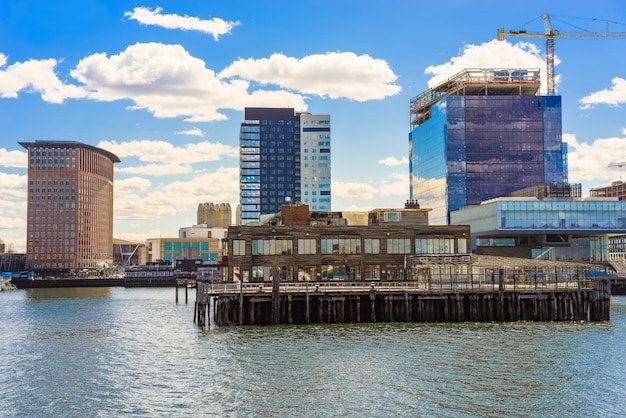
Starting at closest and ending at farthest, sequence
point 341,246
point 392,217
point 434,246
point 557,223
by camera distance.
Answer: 1. point 341,246
2. point 434,246
3. point 392,217
4. point 557,223

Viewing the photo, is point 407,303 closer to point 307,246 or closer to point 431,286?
point 431,286

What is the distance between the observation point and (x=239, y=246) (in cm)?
9638

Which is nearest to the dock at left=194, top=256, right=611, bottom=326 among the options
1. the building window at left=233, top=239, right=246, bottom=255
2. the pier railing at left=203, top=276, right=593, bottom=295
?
the pier railing at left=203, top=276, right=593, bottom=295

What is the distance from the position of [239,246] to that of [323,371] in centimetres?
4935

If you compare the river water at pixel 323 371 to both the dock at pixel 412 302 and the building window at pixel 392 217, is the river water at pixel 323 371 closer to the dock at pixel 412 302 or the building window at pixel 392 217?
the dock at pixel 412 302

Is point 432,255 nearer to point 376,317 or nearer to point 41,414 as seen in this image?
point 376,317

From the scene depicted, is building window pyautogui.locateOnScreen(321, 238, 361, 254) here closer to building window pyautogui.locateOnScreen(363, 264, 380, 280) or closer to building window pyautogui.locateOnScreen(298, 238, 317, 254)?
building window pyautogui.locateOnScreen(298, 238, 317, 254)

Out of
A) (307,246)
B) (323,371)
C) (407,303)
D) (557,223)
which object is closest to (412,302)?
(407,303)

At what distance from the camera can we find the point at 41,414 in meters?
39.2

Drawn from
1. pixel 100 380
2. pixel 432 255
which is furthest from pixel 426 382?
pixel 432 255

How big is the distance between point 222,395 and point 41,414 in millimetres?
10040

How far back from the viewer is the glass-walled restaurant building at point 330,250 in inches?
3794

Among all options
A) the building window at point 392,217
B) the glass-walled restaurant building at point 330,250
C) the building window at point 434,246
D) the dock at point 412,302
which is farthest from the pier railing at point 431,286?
the building window at point 392,217

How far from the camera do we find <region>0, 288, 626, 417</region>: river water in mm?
39938
